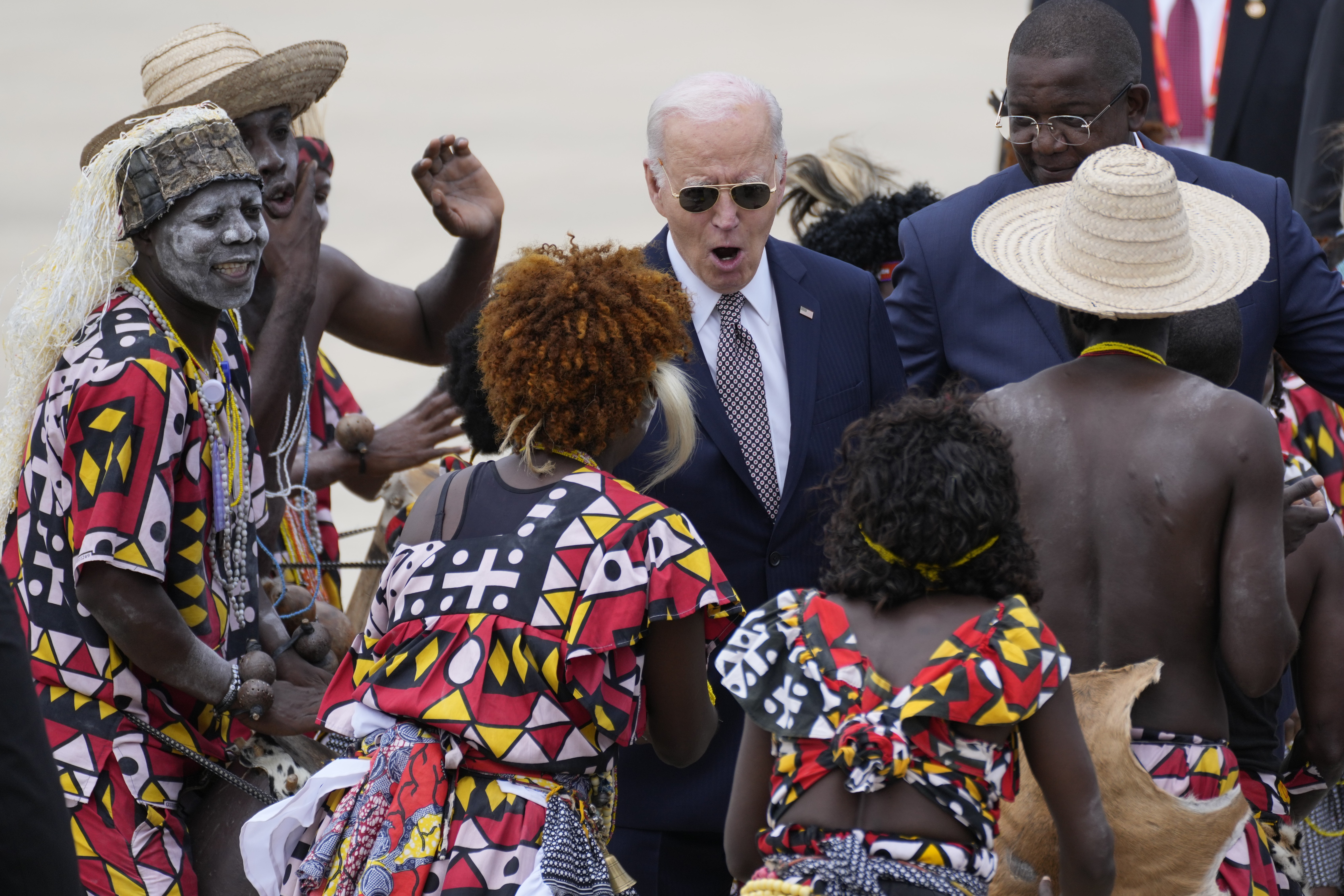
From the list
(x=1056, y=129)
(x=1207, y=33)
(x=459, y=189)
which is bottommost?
(x=1207, y=33)

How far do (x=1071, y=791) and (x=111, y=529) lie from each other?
2002 mm

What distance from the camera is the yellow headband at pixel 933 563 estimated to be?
259 centimetres

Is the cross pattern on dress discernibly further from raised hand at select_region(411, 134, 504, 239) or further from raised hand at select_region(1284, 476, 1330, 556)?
raised hand at select_region(411, 134, 504, 239)

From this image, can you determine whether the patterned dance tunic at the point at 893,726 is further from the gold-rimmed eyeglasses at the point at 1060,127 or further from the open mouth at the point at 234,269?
the open mouth at the point at 234,269

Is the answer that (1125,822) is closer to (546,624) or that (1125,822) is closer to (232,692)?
(546,624)

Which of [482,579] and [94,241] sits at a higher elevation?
[94,241]

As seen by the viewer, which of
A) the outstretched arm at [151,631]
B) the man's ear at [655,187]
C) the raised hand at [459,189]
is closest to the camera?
the outstretched arm at [151,631]

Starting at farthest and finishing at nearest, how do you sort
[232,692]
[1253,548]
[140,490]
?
[232,692] < [140,490] < [1253,548]

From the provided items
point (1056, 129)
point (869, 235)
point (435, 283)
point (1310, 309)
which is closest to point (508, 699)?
point (1056, 129)

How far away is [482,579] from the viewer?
2.85 m

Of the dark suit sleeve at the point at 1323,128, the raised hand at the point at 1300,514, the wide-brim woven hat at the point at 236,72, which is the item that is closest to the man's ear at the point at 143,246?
the wide-brim woven hat at the point at 236,72

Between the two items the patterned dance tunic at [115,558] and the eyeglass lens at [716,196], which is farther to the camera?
the eyeglass lens at [716,196]

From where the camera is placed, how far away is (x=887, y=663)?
2.54m

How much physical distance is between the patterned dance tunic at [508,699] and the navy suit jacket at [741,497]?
74 cm
